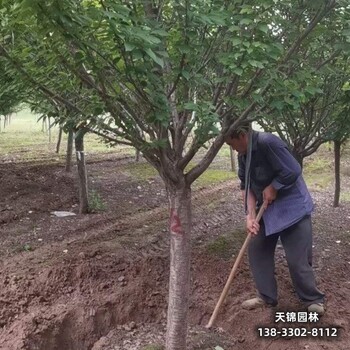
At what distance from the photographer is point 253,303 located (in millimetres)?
4117

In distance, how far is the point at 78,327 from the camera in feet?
13.4

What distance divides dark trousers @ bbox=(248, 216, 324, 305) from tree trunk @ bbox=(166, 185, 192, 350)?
3.05 feet

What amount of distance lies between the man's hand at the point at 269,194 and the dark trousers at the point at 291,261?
0.29 metres

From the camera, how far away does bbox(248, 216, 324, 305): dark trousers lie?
3889mm

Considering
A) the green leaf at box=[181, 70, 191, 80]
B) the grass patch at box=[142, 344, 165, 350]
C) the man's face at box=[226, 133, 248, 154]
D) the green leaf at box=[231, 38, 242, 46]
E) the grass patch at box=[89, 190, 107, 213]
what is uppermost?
the green leaf at box=[231, 38, 242, 46]

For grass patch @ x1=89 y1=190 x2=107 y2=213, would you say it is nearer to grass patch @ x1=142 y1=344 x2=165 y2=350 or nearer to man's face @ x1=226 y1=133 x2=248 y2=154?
grass patch @ x1=142 y1=344 x2=165 y2=350

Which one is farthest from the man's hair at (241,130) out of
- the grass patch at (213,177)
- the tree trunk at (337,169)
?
the grass patch at (213,177)

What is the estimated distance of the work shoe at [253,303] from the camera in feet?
13.5

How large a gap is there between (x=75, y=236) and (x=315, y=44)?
13.3ft

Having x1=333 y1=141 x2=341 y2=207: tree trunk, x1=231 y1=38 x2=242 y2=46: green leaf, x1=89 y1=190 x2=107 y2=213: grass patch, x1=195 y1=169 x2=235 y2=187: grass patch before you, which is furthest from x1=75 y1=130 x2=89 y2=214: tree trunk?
x1=231 y1=38 x2=242 y2=46: green leaf

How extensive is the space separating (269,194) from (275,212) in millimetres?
177

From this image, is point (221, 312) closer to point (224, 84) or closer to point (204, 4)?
point (224, 84)

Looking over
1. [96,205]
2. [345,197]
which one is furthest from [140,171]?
[345,197]

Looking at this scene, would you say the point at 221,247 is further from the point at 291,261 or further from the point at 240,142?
the point at 240,142
